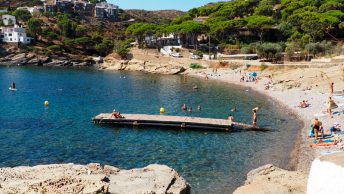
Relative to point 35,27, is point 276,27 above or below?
below

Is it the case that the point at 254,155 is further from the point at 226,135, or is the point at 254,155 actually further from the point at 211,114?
the point at 211,114

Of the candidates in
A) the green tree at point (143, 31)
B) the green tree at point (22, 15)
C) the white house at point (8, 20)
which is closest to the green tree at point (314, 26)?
the green tree at point (143, 31)

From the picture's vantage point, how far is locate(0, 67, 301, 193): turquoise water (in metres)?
24.0

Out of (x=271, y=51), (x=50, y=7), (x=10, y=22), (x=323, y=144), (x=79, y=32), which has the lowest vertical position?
(x=323, y=144)

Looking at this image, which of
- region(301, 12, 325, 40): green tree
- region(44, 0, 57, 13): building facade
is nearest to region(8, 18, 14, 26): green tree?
region(44, 0, 57, 13): building facade

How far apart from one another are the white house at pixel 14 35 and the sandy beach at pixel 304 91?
66927 millimetres

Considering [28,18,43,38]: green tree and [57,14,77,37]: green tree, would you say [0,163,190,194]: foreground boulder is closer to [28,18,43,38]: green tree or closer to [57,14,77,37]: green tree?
[28,18,43,38]: green tree

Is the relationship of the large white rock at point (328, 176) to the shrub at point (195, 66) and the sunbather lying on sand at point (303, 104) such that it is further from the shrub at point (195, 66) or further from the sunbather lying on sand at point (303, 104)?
the shrub at point (195, 66)

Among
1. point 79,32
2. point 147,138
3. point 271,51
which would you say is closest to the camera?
point 147,138

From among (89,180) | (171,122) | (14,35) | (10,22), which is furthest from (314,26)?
(10,22)

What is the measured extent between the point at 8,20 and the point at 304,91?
118m

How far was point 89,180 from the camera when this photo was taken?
13781mm

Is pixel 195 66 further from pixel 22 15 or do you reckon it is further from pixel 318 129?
pixel 22 15

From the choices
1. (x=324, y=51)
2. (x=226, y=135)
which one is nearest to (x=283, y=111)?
(x=226, y=135)
